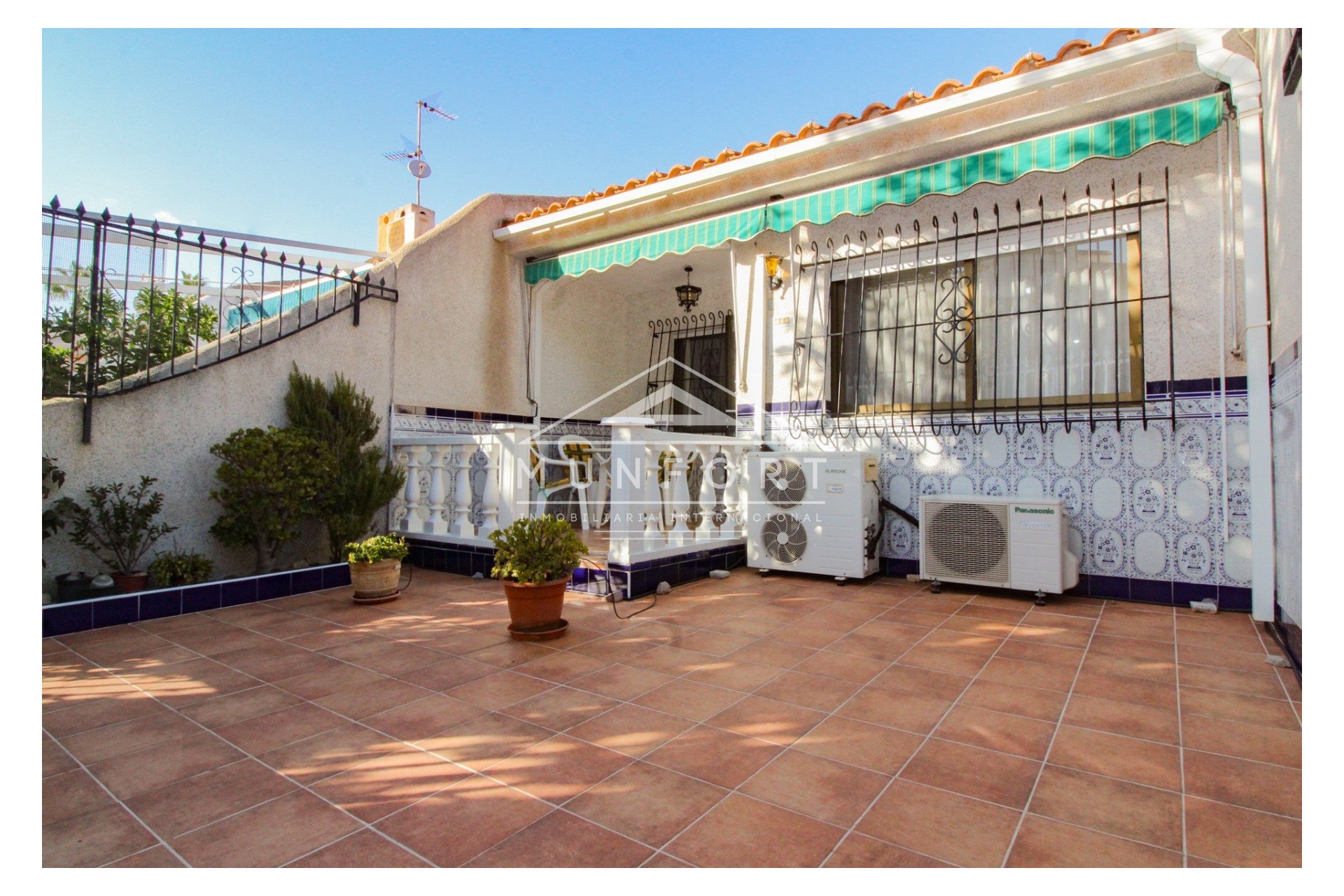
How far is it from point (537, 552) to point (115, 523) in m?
2.92

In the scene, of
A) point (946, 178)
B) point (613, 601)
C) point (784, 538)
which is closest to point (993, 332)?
point (946, 178)

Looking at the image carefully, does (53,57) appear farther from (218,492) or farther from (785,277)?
(785,277)

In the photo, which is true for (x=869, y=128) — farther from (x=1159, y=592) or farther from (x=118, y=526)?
(x=118, y=526)

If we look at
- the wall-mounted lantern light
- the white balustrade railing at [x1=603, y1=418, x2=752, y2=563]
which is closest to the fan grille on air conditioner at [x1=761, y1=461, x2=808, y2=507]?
the white balustrade railing at [x1=603, y1=418, x2=752, y2=563]

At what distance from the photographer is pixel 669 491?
5.48 meters

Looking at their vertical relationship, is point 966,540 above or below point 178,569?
above

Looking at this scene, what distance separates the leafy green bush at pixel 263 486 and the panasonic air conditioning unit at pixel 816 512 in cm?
355

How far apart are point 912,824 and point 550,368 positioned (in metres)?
7.00

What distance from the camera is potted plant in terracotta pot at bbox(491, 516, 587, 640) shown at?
12.6 ft

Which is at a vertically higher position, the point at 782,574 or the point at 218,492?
the point at 218,492

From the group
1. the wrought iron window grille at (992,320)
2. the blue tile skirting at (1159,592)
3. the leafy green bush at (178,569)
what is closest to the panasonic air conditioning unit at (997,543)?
the blue tile skirting at (1159,592)

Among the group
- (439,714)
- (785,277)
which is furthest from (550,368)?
(439,714)

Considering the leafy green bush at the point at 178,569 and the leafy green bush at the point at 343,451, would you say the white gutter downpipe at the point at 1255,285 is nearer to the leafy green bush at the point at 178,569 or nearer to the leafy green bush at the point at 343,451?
the leafy green bush at the point at 343,451

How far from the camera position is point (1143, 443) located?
15.1ft
